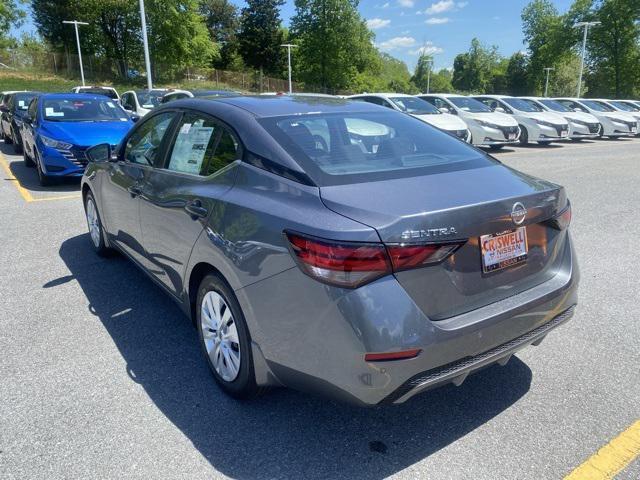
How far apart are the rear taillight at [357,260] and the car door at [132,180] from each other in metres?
1.97

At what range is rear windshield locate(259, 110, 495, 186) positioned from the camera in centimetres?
254

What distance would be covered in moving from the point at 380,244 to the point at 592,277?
347cm

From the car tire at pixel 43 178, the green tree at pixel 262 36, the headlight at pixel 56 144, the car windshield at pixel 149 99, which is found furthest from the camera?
the green tree at pixel 262 36

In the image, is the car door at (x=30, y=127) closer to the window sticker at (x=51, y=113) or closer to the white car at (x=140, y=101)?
the window sticker at (x=51, y=113)

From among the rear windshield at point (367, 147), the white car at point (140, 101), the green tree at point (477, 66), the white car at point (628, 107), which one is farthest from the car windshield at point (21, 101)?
the green tree at point (477, 66)

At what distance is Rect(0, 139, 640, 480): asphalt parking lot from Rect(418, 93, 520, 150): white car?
10752mm

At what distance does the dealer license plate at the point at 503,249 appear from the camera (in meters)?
2.27

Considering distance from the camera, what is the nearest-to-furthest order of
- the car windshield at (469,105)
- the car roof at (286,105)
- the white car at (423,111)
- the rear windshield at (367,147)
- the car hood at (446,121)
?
the rear windshield at (367,147), the car roof at (286,105), the car hood at (446,121), the white car at (423,111), the car windshield at (469,105)

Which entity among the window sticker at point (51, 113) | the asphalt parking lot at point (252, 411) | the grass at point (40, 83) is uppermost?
the grass at point (40, 83)

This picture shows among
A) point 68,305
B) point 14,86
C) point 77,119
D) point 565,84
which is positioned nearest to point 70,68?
point 14,86

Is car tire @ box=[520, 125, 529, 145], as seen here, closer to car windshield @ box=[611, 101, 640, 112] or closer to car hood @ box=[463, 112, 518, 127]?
car hood @ box=[463, 112, 518, 127]

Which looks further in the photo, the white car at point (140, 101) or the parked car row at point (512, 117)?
the white car at point (140, 101)

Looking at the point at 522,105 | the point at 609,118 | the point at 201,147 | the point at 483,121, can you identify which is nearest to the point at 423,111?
the point at 483,121

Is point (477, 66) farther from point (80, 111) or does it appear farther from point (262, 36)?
point (80, 111)
